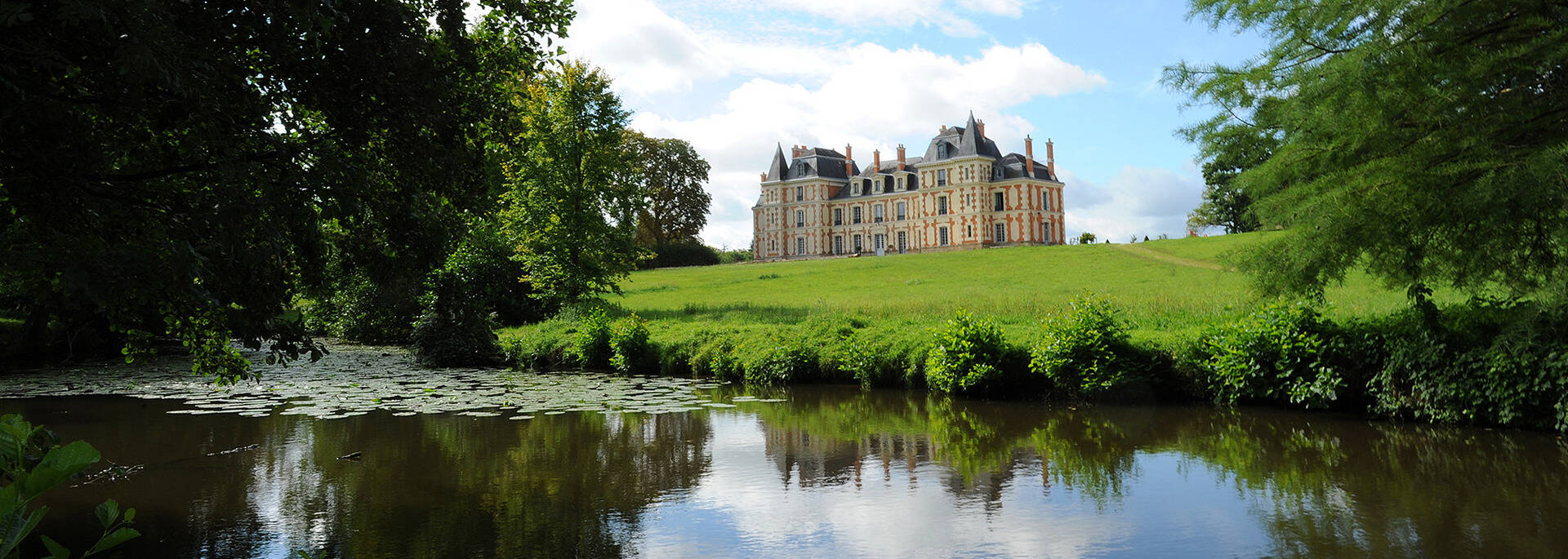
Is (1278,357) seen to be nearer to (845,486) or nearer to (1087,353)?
(1087,353)

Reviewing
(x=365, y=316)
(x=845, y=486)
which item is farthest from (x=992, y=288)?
(x=845, y=486)

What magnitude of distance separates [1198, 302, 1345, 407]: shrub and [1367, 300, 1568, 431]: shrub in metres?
0.56

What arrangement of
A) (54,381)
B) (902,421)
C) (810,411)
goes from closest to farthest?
(902,421), (810,411), (54,381)

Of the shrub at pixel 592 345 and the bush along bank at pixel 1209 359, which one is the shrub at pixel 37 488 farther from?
the shrub at pixel 592 345

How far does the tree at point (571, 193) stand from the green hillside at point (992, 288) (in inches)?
106

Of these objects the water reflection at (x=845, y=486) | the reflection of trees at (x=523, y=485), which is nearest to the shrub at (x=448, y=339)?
the water reflection at (x=845, y=486)

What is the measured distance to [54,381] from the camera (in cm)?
1795

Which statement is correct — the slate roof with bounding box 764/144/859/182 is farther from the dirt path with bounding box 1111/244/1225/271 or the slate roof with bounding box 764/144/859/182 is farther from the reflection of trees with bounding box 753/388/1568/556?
the reflection of trees with bounding box 753/388/1568/556

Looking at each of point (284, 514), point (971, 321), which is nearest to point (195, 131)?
point (284, 514)

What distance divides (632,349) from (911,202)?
58.7m

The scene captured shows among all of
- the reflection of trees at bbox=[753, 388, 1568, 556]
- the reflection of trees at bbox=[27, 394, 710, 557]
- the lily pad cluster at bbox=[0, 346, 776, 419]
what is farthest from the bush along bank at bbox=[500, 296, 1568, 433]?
the reflection of trees at bbox=[27, 394, 710, 557]

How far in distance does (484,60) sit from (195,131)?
11.6ft

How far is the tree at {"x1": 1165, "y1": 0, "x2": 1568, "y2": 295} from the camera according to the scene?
9.03 metres

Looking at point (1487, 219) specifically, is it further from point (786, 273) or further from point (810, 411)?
point (786, 273)
